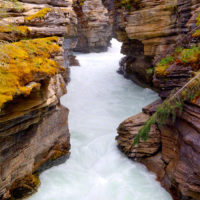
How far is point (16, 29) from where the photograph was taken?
19.3ft

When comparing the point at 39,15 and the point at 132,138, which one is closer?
the point at 39,15

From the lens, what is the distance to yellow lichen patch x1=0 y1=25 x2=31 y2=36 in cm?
583

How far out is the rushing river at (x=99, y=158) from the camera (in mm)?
7160

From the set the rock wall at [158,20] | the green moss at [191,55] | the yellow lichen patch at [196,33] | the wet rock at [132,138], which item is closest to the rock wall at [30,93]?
the wet rock at [132,138]

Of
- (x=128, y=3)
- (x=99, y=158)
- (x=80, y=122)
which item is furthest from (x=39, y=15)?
(x=128, y=3)

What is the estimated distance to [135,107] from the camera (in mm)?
13148

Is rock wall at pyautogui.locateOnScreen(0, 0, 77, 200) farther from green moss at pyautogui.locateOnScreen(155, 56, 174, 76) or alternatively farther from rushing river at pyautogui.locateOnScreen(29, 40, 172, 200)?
green moss at pyautogui.locateOnScreen(155, 56, 174, 76)

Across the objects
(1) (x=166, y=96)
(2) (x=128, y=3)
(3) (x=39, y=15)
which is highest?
(2) (x=128, y=3)

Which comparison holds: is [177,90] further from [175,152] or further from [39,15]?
[39,15]

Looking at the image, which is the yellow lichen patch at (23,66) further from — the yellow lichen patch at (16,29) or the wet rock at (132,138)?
the wet rock at (132,138)

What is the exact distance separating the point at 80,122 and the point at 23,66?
6.98 m

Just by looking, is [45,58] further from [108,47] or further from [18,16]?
[108,47]

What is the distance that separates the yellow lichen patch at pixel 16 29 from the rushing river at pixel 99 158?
478 cm

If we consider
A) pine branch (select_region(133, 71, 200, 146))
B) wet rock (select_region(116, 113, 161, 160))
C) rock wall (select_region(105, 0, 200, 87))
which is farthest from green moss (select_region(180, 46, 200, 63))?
wet rock (select_region(116, 113, 161, 160))
